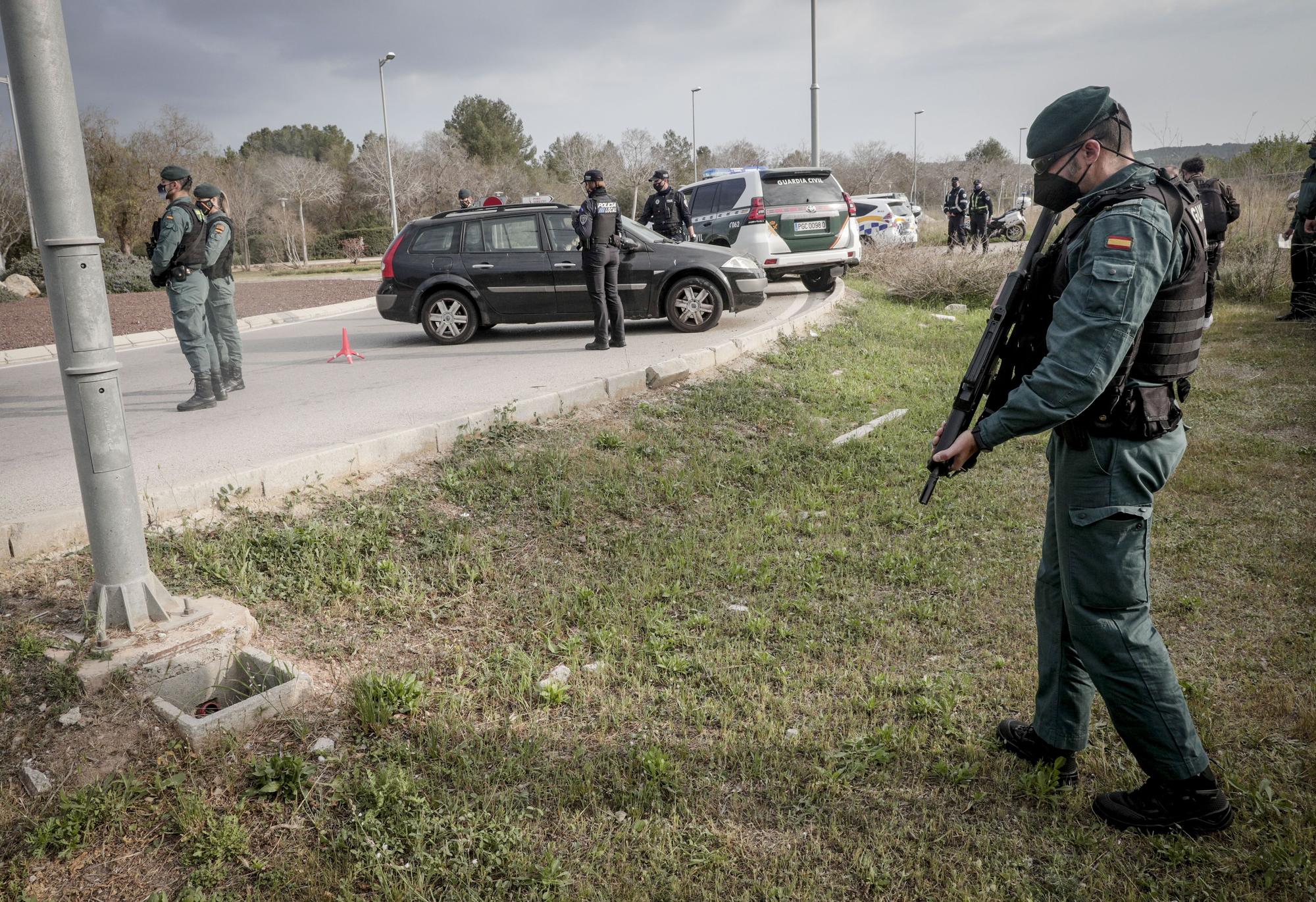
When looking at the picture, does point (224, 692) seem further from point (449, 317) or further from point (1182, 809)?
point (449, 317)

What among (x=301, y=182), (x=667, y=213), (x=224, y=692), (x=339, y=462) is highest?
(x=301, y=182)

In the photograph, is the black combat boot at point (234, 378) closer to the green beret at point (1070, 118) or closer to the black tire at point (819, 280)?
the green beret at point (1070, 118)

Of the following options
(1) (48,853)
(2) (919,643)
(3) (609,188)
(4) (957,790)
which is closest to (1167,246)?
(4) (957,790)

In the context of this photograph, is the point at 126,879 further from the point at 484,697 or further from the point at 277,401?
the point at 277,401

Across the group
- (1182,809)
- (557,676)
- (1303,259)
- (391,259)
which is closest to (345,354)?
(391,259)

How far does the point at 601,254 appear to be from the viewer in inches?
380

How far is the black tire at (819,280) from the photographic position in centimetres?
1527

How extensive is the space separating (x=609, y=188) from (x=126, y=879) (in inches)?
2112

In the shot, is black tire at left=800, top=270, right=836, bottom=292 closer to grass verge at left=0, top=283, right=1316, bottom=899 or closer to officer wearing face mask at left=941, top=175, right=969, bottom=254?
officer wearing face mask at left=941, top=175, right=969, bottom=254

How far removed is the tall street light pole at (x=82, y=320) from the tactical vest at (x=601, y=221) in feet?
21.1

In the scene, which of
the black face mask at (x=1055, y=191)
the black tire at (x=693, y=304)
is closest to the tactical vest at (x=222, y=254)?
the black tire at (x=693, y=304)

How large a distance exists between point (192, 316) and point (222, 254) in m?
0.78

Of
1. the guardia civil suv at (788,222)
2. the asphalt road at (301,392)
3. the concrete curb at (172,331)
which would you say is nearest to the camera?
the asphalt road at (301,392)

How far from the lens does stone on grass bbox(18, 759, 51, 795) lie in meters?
2.86
